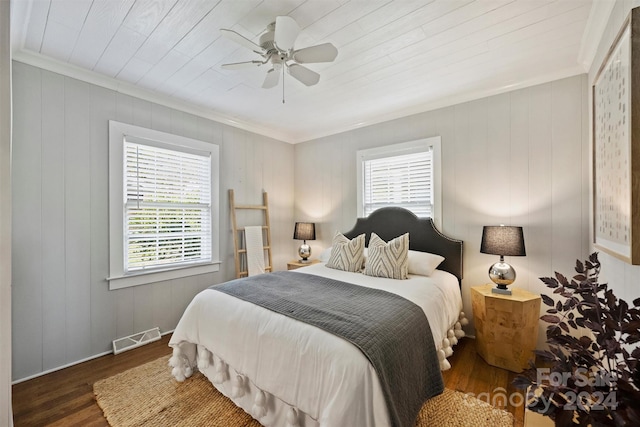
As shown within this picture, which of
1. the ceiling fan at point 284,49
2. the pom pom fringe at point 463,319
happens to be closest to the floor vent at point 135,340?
the ceiling fan at point 284,49

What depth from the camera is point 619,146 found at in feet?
4.71

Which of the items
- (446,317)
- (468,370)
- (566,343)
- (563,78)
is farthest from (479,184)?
(566,343)

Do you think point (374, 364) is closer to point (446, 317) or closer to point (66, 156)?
point (446, 317)

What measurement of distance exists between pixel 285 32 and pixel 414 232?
245 cm

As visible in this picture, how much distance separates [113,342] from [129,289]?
504 millimetres

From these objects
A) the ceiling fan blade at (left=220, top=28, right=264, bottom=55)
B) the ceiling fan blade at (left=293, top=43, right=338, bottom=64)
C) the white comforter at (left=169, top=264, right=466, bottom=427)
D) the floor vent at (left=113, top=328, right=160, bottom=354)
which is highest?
the ceiling fan blade at (left=220, top=28, right=264, bottom=55)

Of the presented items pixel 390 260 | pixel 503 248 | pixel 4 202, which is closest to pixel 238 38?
pixel 4 202

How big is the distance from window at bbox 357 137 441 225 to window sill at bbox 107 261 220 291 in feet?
7.05

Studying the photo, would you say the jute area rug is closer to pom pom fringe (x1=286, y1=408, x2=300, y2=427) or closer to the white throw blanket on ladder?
pom pom fringe (x1=286, y1=408, x2=300, y2=427)

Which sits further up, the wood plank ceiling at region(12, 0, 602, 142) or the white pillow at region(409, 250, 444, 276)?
the wood plank ceiling at region(12, 0, 602, 142)

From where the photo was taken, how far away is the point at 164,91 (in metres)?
2.91

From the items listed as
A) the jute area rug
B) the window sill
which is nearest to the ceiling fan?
the window sill

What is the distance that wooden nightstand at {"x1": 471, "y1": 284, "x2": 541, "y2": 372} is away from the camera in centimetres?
223

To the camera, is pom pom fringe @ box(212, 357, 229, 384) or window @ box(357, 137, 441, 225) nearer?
pom pom fringe @ box(212, 357, 229, 384)
